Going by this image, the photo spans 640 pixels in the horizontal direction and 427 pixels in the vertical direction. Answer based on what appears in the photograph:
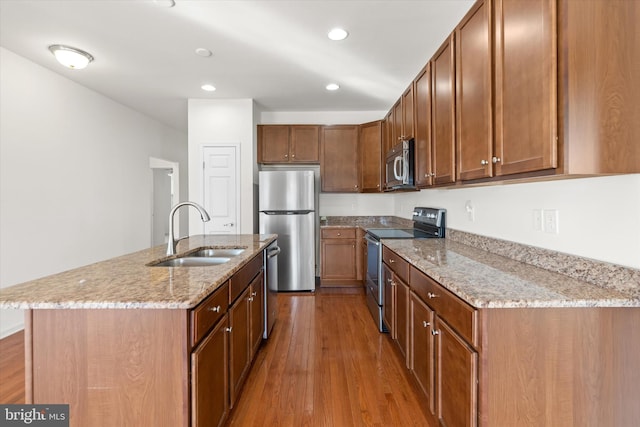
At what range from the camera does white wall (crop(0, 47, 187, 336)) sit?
2.93m

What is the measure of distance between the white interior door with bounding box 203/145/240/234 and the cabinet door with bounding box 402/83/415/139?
7.54 ft

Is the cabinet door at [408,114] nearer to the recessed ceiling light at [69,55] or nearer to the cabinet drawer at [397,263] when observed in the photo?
the cabinet drawer at [397,263]

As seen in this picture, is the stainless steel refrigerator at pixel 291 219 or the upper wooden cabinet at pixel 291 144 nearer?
the stainless steel refrigerator at pixel 291 219

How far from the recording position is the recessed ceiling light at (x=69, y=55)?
109 inches

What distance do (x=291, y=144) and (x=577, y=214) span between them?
3.63 m

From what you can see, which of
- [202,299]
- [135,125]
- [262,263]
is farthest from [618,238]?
[135,125]

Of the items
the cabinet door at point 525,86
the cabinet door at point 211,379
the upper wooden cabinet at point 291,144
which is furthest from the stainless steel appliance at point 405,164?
the cabinet door at point 211,379

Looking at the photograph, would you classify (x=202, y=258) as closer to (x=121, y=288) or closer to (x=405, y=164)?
(x=121, y=288)

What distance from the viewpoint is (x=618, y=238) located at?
1213 mm

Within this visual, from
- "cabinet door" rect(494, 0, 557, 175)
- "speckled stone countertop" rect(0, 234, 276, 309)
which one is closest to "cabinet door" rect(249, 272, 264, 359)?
"speckled stone countertop" rect(0, 234, 276, 309)

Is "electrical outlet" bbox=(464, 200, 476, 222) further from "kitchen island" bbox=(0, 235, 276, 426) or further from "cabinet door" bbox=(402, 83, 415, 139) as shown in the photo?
"kitchen island" bbox=(0, 235, 276, 426)

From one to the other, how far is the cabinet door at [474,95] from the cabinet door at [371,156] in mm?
2344

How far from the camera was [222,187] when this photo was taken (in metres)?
4.25

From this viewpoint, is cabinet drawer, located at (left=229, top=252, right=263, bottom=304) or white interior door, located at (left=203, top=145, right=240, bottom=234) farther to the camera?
white interior door, located at (left=203, top=145, right=240, bottom=234)
